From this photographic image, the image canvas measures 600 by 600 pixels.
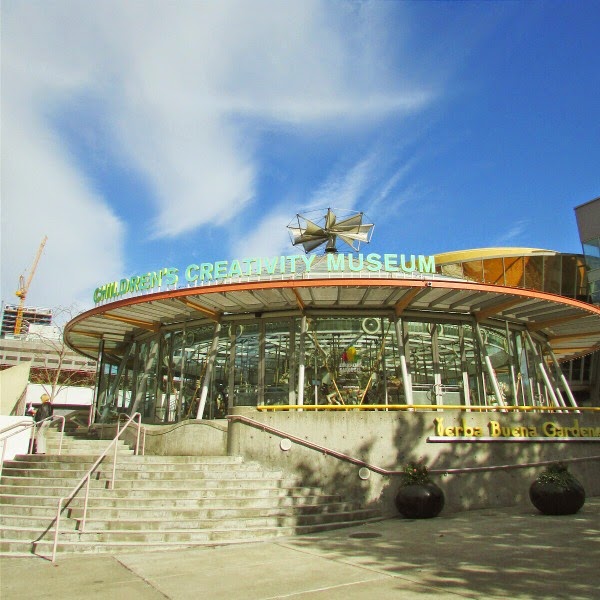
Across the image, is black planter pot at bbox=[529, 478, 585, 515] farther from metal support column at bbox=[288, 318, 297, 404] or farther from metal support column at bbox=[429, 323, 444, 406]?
metal support column at bbox=[288, 318, 297, 404]

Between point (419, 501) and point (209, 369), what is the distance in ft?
28.6

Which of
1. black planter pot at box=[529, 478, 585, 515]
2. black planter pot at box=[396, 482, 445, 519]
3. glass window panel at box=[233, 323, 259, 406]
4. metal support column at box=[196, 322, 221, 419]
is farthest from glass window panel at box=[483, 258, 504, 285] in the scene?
black planter pot at box=[396, 482, 445, 519]

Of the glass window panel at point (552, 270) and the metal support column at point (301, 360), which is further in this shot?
the glass window panel at point (552, 270)

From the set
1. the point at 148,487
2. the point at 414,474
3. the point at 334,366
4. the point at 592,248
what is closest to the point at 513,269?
the point at 592,248

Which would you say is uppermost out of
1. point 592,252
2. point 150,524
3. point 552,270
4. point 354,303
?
point 592,252

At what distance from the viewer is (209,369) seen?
18391 millimetres

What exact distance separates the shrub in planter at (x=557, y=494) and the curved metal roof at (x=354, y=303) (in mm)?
6014

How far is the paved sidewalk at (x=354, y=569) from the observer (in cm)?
648

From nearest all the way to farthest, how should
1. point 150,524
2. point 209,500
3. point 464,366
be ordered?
point 150,524
point 209,500
point 464,366

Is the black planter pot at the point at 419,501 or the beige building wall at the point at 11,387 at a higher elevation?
the beige building wall at the point at 11,387

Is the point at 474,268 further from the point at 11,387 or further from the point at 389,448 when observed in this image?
the point at 11,387

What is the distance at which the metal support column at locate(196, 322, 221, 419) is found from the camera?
17891 millimetres

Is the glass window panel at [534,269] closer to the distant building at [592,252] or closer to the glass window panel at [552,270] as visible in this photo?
the glass window panel at [552,270]

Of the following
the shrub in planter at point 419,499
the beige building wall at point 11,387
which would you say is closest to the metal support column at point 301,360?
the shrub in planter at point 419,499
